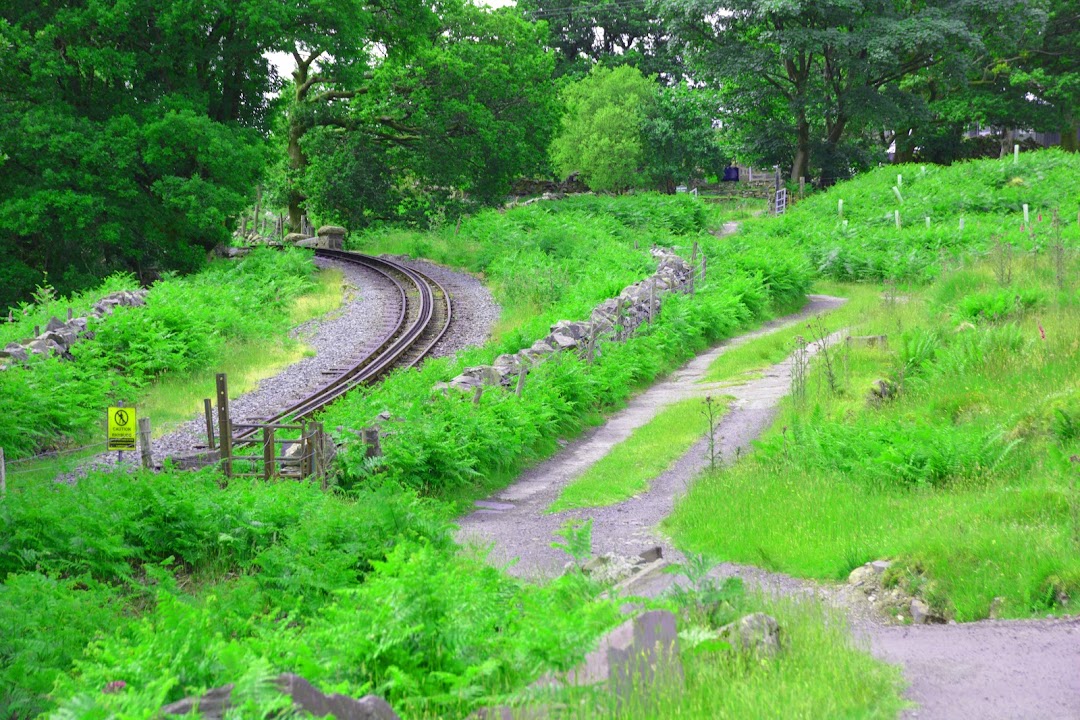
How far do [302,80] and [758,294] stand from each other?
2371cm

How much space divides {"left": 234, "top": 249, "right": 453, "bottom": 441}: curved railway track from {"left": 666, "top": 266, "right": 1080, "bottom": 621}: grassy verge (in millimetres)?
7449

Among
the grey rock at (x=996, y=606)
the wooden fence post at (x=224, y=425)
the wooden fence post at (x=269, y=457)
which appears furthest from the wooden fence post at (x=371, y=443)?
the grey rock at (x=996, y=606)

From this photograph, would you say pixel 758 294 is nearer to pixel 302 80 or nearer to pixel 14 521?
pixel 14 521

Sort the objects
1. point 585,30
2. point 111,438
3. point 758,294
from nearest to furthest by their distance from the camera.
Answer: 1. point 111,438
2. point 758,294
3. point 585,30

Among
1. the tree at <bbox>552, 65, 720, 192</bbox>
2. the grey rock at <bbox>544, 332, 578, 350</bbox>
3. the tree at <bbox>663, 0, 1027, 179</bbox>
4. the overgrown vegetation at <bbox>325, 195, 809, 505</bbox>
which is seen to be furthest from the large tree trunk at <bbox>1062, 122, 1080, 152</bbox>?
the grey rock at <bbox>544, 332, 578, 350</bbox>

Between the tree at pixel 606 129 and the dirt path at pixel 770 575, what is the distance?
3121 centimetres

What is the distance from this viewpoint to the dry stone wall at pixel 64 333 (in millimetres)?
17484

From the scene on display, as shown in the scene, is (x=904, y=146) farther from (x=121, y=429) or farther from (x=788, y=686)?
(x=788, y=686)

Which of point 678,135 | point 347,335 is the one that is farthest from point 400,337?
point 678,135

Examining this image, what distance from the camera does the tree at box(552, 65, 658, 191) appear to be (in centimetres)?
4944

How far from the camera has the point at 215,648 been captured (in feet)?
18.5

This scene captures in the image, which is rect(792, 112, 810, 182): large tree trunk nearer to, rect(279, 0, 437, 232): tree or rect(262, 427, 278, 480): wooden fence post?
rect(279, 0, 437, 232): tree

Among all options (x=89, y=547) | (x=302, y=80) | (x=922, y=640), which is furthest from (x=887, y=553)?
(x=302, y=80)

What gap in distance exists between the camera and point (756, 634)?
20.9ft
